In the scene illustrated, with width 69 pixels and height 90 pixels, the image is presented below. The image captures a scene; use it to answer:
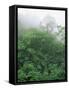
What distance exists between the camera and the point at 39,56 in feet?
18.9

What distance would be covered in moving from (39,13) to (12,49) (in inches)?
31.2

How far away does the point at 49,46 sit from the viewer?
19.2 feet

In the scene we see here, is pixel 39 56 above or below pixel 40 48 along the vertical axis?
below

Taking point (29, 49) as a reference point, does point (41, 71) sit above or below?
below

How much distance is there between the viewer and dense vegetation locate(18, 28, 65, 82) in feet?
18.5

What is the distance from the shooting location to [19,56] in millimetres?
5625

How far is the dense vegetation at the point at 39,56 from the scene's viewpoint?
5652 mm

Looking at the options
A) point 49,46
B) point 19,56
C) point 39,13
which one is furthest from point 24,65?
point 39,13

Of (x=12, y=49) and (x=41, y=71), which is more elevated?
(x=12, y=49)

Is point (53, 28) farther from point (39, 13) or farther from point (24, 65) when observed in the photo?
point (24, 65)

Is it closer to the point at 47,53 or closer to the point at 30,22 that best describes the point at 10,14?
the point at 30,22

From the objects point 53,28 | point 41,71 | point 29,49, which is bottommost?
point 41,71

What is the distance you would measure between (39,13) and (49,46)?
2.00 feet

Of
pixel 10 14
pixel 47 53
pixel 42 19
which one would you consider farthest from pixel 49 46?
pixel 10 14
